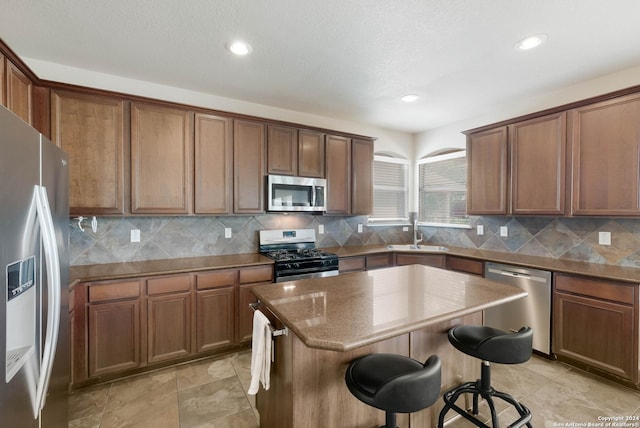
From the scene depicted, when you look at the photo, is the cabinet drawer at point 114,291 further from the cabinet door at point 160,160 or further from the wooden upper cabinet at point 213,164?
the wooden upper cabinet at point 213,164

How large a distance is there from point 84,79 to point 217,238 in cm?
196

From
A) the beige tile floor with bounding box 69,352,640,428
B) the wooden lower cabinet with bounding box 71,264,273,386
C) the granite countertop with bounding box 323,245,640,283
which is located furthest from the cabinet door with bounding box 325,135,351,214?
the beige tile floor with bounding box 69,352,640,428

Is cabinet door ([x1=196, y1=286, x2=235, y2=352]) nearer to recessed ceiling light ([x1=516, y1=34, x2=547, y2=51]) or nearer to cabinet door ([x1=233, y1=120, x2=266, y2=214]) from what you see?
cabinet door ([x1=233, y1=120, x2=266, y2=214])

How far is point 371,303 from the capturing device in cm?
152

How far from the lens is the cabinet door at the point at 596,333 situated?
88.4 inches

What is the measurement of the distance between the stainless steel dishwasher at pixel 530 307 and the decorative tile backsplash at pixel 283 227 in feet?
2.08

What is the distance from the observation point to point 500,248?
364 cm

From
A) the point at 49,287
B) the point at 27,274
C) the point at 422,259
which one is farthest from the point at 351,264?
the point at 27,274

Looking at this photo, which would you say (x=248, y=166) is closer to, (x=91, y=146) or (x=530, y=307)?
(x=91, y=146)

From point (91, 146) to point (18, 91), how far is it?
548mm

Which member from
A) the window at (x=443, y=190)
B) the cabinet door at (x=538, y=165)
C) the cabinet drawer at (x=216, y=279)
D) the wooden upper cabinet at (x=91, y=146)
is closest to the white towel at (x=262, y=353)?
the cabinet drawer at (x=216, y=279)

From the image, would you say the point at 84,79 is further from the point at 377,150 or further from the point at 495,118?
the point at 495,118

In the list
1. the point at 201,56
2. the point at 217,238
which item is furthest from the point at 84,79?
the point at 217,238

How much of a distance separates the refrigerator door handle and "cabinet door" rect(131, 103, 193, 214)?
141 cm
